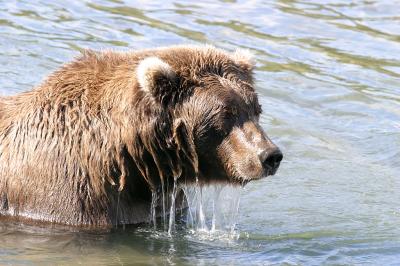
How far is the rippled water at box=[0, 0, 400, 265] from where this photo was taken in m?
8.53

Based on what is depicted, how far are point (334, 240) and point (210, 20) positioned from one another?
8.56 meters

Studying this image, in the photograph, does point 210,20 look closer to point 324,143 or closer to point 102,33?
point 102,33

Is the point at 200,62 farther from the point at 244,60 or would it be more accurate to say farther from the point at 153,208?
the point at 153,208

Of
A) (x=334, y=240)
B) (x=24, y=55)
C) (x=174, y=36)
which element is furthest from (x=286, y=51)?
(x=334, y=240)

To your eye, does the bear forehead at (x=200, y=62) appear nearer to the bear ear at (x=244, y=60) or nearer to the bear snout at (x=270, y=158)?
the bear ear at (x=244, y=60)

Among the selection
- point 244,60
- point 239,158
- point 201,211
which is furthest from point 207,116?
point 201,211

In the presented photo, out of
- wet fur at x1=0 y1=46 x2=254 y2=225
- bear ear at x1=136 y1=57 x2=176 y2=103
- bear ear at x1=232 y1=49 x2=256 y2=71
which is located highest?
bear ear at x1=232 y1=49 x2=256 y2=71

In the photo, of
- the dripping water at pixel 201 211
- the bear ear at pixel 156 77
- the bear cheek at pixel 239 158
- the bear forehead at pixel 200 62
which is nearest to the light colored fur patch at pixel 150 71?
the bear ear at pixel 156 77

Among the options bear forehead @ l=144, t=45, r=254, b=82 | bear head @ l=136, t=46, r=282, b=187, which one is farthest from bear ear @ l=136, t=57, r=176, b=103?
bear forehead @ l=144, t=45, r=254, b=82

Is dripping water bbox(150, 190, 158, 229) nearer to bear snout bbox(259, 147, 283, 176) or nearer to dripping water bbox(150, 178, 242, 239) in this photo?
dripping water bbox(150, 178, 242, 239)

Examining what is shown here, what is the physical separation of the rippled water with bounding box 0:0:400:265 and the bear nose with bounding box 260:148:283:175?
34.2 inches

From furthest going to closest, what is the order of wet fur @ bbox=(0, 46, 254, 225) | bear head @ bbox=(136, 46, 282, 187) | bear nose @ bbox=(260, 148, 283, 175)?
wet fur @ bbox=(0, 46, 254, 225), bear head @ bbox=(136, 46, 282, 187), bear nose @ bbox=(260, 148, 283, 175)

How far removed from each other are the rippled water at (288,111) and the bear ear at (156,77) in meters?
1.40

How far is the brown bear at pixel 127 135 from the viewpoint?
806 centimetres
